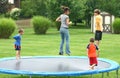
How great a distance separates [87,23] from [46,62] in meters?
31.8

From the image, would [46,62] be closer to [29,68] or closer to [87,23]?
[29,68]

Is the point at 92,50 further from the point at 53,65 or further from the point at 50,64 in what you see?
the point at 50,64

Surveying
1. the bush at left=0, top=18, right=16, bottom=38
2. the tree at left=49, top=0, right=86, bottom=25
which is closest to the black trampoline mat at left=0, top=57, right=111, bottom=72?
the bush at left=0, top=18, right=16, bottom=38

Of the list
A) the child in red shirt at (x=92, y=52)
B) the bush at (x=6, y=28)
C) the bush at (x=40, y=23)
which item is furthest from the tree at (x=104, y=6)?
the child in red shirt at (x=92, y=52)

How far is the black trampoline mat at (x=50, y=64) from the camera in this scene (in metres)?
8.35

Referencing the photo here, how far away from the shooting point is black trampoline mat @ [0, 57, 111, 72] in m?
8.35

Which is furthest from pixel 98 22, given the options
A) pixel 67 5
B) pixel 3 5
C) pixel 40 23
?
pixel 3 5

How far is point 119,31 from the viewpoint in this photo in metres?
28.2

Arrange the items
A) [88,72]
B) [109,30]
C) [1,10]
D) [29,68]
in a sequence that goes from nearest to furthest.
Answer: [88,72] → [29,68] → [109,30] → [1,10]

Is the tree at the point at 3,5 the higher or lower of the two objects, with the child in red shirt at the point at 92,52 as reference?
higher

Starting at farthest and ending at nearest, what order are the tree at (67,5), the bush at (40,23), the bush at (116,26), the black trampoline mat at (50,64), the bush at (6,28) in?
the tree at (67,5), the bush at (116,26), the bush at (40,23), the bush at (6,28), the black trampoline mat at (50,64)

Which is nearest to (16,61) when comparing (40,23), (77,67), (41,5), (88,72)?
(77,67)

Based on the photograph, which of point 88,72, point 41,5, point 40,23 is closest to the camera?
point 88,72

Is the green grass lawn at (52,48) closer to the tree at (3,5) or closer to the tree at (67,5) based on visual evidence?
the tree at (67,5)
